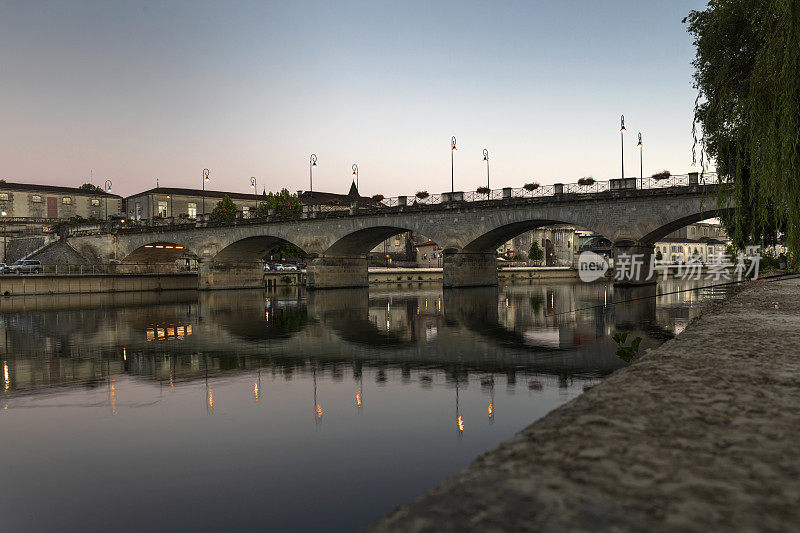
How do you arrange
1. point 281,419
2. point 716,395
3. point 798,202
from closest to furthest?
point 716,395 → point 281,419 → point 798,202

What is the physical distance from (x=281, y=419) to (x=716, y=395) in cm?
571

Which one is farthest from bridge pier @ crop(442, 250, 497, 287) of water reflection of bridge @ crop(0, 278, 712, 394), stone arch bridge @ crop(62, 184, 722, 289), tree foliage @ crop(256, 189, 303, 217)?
tree foliage @ crop(256, 189, 303, 217)

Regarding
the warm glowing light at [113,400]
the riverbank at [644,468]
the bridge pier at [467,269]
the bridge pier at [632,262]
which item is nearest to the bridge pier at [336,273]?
the bridge pier at [467,269]

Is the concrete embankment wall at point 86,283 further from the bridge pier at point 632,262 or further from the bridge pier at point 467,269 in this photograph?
the bridge pier at point 632,262

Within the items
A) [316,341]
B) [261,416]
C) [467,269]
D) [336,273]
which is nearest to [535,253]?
[336,273]

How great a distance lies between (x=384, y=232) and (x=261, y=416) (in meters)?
43.8

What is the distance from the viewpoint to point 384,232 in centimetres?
5197

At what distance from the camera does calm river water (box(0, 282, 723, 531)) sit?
5.30 meters

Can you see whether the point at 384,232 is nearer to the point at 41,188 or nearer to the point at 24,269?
the point at 24,269

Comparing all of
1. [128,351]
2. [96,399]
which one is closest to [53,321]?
[128,351]

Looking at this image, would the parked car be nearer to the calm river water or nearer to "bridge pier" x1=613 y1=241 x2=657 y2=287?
the calm river water

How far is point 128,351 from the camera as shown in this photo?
619 inches

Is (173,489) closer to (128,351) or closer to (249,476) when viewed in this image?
(249,476)

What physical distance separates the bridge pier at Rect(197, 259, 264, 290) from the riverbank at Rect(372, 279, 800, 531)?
5465cm
